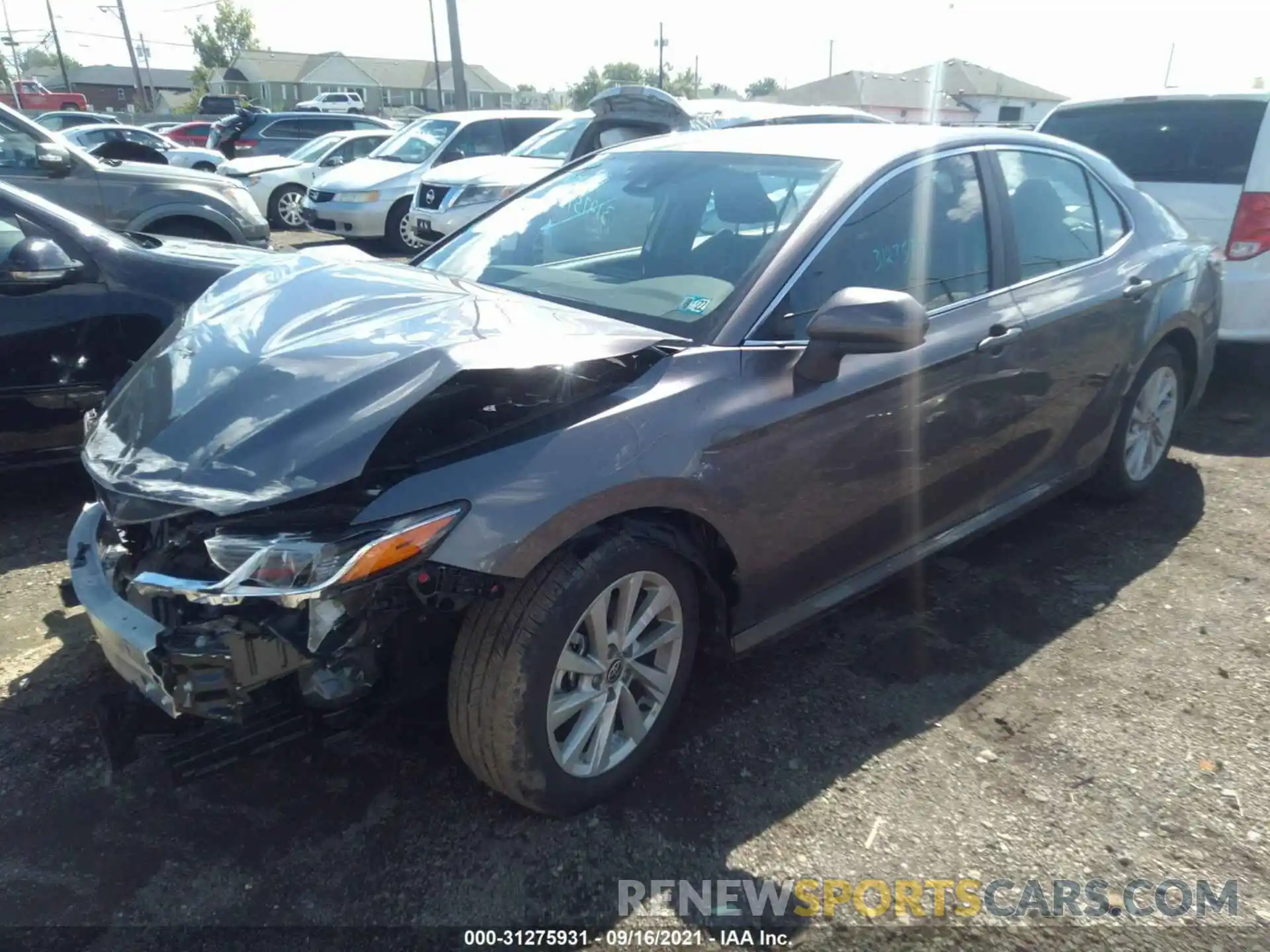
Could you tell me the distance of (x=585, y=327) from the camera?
8.52 ft

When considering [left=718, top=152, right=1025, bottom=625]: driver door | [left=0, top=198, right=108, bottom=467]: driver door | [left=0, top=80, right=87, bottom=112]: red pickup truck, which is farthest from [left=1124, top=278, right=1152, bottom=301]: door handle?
[left=0, top=80, right=87, bottom=112]: red pickup truck

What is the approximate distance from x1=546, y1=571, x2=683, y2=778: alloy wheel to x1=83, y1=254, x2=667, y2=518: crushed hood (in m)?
0.64

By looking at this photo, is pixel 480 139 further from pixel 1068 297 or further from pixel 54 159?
pixel 1068 297

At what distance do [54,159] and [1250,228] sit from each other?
7883mm

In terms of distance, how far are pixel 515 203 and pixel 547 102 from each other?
82405 millimetres

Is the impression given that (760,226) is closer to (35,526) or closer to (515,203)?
(515,203)

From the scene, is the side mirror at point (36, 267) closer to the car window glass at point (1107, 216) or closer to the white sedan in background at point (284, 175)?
the car window glass at point (1107, 216)

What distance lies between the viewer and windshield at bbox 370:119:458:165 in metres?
13.0

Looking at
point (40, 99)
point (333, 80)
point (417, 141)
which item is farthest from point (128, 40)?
point (417, 141)

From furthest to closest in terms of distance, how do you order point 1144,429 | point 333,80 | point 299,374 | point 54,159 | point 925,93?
point 333,80, point 925,93, point 54,159, point 1144,429, point 299,374

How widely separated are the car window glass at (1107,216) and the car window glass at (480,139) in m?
9.78

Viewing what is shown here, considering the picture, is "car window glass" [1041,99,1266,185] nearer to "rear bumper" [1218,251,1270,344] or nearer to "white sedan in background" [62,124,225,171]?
"rear bumper" [1218,251,1270,344]

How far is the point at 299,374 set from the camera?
2377 millimetres

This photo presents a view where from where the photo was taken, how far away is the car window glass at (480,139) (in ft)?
41.2
